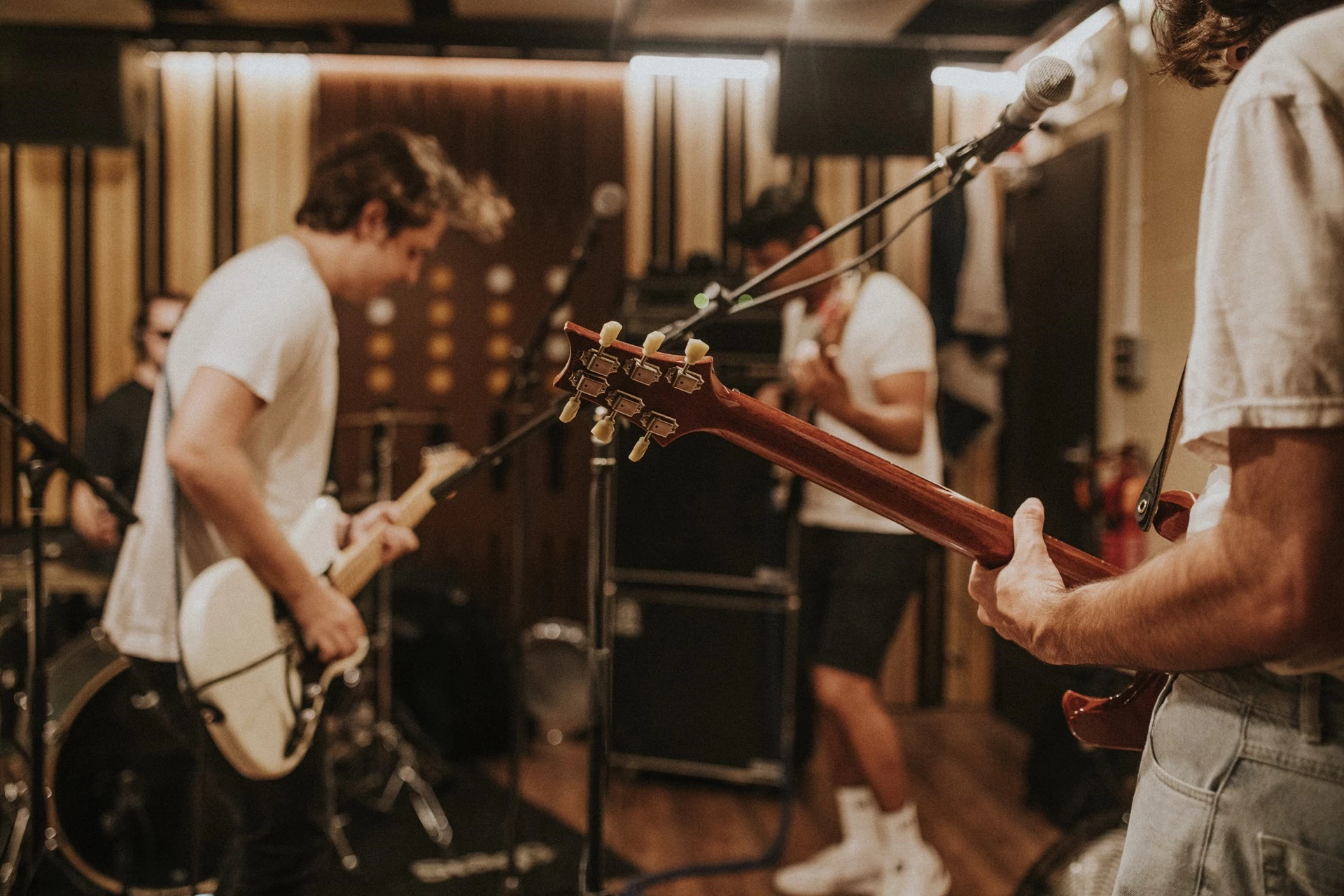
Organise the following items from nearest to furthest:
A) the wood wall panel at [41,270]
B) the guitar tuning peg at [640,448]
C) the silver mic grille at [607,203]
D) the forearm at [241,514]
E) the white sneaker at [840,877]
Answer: the guitar tuning peg at [640,448] < the forearm at [241,514] < the silver mic grille at [607,203] < the white sneaker at [840,877] < the wood wall panel at [41,270]

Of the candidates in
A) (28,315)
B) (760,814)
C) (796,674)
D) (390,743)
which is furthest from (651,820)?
(28,315)

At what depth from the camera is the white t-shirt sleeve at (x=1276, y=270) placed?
70 cm

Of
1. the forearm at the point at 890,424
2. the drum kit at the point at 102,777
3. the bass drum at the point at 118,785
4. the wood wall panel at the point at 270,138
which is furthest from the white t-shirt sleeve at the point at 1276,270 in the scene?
the wood wall panel at the point at 270,138

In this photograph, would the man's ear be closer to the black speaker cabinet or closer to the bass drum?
the bass drum

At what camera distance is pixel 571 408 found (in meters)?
1.15

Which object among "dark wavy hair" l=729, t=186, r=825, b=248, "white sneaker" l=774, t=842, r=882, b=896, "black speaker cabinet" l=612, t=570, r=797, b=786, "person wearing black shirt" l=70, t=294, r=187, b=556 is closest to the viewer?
"white sneaker" l=774, t=842, r=882, b=896

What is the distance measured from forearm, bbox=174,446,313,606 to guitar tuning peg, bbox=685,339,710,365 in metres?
0.85

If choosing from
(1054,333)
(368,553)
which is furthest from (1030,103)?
(1054,333)

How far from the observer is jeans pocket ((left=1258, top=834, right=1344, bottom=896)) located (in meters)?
0.76

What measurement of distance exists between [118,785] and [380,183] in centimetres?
179

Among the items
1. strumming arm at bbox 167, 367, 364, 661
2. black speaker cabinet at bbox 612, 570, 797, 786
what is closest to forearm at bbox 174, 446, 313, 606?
strumming arm at bbox 167, 367, 364, 661

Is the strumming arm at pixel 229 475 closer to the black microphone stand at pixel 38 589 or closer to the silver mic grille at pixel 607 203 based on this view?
the black microphone stand at pixel 38 589

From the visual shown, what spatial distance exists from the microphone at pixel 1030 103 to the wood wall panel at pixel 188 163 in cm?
393

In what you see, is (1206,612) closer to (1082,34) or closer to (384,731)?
(384,731)
